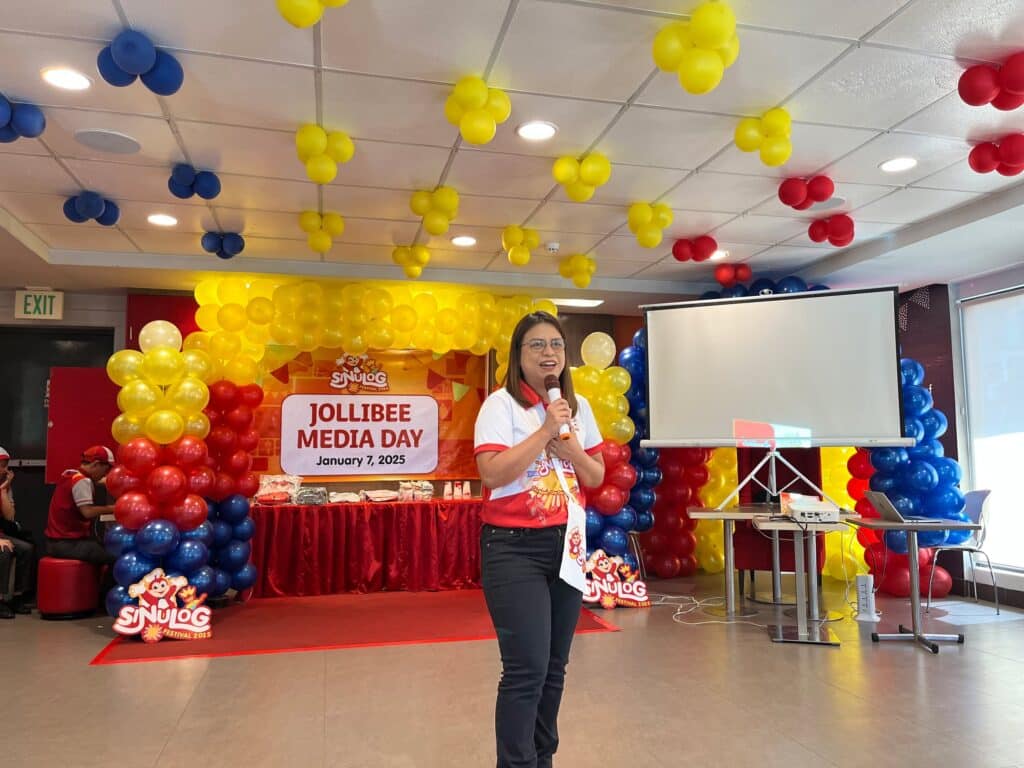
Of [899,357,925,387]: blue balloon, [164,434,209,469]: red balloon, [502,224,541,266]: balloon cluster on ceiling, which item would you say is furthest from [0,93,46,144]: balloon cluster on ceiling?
[899,357,925,387]: blue balloon

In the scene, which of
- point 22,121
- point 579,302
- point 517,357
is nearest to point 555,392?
point 517,357

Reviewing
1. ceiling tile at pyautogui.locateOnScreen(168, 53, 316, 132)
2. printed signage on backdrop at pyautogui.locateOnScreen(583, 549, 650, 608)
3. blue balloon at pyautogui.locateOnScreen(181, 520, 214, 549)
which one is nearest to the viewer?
ceiling tile at pyautogui.locateOnScreen(168, 53, 316, 132)

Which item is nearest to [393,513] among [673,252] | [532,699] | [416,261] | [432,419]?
[432,419]

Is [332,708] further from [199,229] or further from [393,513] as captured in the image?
[199,229]

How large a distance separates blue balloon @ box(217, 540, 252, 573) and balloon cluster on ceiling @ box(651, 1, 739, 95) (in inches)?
172

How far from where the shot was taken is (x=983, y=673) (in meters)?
3.66

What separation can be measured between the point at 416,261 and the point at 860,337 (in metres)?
3.11

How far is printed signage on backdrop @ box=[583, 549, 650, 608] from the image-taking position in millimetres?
5184

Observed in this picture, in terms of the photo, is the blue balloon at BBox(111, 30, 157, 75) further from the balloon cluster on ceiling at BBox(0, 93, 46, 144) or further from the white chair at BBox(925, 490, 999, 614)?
the white chair at BBox(925, 490, 999, 614)

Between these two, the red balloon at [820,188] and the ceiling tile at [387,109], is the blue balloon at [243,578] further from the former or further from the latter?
the red balloon at [820,188]

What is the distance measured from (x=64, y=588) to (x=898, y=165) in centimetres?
601

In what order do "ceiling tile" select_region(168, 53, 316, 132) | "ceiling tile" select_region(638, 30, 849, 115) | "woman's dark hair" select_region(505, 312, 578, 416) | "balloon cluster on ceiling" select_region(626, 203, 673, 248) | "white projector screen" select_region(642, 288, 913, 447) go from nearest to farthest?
"woman's dark hair" select_region(505, 312, 578, 416) → "ceiling tile" select_region(638, 30, 849, 115) → "ceiling tile" select_region(168, 53, 316, 132) → "balloon cluster on ceiling" select_region(626, 203, 673, 248) → "white projector screen" select_region(642, 288, 913, 447)

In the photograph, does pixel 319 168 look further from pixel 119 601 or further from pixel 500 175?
pixel 119 601

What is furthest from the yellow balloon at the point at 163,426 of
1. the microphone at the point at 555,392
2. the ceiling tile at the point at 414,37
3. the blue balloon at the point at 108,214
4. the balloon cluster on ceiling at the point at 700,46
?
the balloon cluster on ceiling at the point at 700,46
